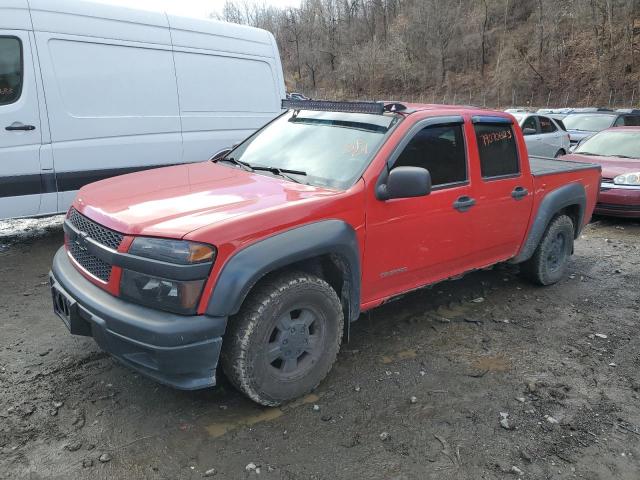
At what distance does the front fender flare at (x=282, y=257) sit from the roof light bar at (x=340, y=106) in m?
1.08

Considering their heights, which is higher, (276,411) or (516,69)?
(516,69)

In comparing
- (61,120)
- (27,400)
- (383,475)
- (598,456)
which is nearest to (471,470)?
(383,475)

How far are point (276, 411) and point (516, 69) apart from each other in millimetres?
46346

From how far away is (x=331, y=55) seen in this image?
69.8 m

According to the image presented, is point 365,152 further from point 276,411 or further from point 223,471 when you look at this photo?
point 223,471

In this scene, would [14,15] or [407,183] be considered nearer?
[407,183]

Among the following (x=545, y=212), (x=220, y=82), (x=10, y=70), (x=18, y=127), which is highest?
(x=10, y=70)

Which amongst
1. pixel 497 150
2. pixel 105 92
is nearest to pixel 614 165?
pixel 497 150

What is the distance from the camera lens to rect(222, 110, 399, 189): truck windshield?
3.37 metres

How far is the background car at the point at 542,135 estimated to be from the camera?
11547mm

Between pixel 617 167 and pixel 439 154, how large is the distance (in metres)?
5.71

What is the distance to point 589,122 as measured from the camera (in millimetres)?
14961

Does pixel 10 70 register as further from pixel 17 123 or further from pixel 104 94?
pixel 104 94

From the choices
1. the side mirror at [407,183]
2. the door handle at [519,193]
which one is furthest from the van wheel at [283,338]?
the door handle at [519,193]
